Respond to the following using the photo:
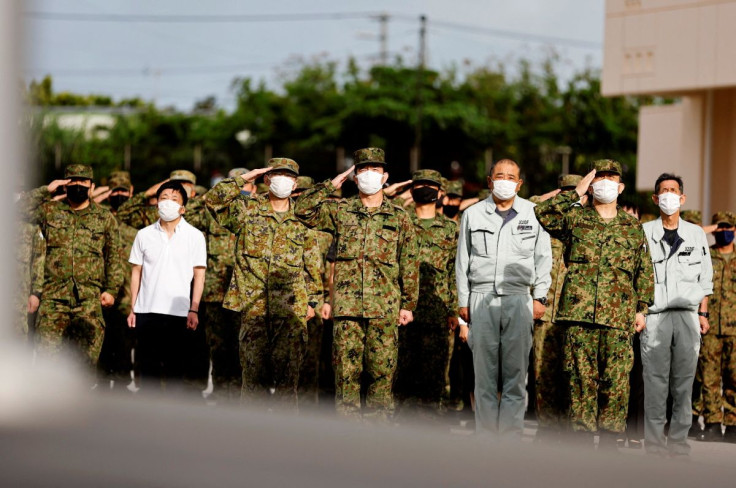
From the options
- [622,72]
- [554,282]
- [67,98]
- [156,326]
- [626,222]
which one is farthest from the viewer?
[67,98]

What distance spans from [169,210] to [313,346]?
1.88 meters

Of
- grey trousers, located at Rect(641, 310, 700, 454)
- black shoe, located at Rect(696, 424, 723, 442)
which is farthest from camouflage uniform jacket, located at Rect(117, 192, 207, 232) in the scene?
black shoe, located at Rect(696, 424, 723, 442)

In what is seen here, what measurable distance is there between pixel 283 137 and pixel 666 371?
4606 cm

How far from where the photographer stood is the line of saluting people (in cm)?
873

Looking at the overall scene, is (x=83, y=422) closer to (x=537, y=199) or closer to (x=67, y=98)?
(x=537, y=199)

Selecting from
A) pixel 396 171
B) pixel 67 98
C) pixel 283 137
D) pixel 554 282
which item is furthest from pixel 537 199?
pixel 67 98

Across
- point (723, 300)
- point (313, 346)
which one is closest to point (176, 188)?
point (313, 346)

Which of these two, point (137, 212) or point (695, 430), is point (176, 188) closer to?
point (137, 212)

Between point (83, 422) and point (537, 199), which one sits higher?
point (537, 199)

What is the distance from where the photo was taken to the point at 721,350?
11.0 meters

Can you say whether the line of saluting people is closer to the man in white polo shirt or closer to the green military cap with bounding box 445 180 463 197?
the man in white polo shirt

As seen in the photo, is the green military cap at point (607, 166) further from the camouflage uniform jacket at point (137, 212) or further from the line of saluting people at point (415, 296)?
the camouflage uniform jacket at point (137, 212)

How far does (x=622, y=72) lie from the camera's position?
27.4 meters

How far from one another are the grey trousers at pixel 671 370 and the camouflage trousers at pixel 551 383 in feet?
2.26
